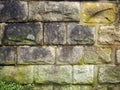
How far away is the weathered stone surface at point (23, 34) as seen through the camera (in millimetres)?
4520

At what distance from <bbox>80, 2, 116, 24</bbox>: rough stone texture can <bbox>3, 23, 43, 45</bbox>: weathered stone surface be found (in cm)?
71

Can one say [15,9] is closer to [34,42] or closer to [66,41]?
[34,42]

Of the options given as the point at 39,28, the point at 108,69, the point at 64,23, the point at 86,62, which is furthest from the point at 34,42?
the point at 108,69

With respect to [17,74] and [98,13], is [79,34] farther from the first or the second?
[17,74]

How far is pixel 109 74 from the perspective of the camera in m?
4.63

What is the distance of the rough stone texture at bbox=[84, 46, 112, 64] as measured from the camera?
4582 millimetres

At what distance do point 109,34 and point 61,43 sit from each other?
2.45 ft

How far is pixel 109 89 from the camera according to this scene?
4.66 metres

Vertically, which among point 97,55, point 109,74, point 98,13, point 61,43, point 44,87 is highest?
point 98,13

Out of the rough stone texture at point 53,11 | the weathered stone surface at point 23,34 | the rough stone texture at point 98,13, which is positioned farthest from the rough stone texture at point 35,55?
the rough stone texture at point 98,13

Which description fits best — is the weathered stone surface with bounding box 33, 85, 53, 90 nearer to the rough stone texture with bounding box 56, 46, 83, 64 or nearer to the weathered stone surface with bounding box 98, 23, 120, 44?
the rough stone texture with bounding box 56, 46, 83, 64

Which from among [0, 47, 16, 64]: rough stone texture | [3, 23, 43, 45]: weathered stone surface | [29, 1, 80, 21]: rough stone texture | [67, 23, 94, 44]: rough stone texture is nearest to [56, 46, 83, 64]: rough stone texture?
[67, 23, 94, 44]: rough stone texture

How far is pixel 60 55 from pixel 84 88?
2.10ft

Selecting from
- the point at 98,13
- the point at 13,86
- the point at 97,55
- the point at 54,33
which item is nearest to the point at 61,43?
the point at 54,33
